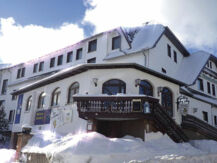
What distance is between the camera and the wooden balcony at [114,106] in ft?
39.3

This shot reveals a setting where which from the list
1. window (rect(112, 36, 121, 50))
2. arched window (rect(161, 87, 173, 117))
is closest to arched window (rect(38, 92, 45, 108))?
window (rect(112, 36, 121, 50))

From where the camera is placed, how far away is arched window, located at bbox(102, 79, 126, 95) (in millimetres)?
13875

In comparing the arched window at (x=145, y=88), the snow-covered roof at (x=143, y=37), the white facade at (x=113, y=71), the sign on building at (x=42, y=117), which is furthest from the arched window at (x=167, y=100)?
the sign on building at (x=42, y=117)

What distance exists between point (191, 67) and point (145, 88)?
10332 millimetres

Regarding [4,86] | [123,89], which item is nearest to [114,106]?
[123,89]

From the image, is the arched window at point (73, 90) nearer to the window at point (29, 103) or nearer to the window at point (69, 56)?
the window at point (29, 103)

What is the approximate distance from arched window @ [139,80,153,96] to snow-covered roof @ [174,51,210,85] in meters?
7.57

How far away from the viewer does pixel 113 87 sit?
45.9 ft

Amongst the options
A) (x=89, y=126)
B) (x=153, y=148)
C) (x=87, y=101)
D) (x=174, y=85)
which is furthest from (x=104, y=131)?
(x=174, y=85)

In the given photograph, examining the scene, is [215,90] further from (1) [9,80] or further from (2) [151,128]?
(1) [9,80]

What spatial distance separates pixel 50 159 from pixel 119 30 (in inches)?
533

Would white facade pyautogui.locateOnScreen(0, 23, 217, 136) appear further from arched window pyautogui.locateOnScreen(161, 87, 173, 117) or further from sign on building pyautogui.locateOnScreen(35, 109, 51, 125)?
sign on building pyautogui.locateOnScreen(35, 109, 51, 125)

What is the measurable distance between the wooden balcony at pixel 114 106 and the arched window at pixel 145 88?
215 centimetres

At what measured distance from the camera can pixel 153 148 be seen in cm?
1150
